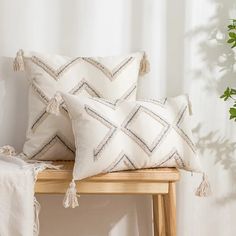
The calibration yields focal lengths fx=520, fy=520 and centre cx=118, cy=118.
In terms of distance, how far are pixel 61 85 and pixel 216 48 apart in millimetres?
667

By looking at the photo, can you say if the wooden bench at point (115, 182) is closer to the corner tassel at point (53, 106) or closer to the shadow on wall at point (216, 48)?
the corner tassel at point (53, 106)

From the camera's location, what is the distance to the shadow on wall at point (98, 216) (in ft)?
6.93

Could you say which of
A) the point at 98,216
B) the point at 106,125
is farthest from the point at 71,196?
the point at 98,216

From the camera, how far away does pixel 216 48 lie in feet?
6.98

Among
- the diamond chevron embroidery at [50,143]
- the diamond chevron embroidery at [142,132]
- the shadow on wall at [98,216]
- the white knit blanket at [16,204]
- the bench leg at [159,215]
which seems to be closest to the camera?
the white knit blanket at [16,204]

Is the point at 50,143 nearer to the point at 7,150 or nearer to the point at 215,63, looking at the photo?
the point at 7,150

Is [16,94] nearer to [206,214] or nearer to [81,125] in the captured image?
[81,125]

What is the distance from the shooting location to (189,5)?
2.12 metres

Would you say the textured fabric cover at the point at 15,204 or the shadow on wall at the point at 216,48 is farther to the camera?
the shadow on wall at the point at 216,48

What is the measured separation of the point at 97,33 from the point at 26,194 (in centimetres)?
76

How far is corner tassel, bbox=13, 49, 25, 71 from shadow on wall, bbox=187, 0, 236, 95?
677 mm

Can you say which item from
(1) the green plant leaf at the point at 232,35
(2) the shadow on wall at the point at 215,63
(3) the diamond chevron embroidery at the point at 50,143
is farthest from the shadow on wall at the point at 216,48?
(3) the diamond chevron embroidery at the point at 50,143

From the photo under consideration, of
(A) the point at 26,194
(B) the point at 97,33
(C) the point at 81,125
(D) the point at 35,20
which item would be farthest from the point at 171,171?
(D) the point at 35,20

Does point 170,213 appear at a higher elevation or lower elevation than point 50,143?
lower
